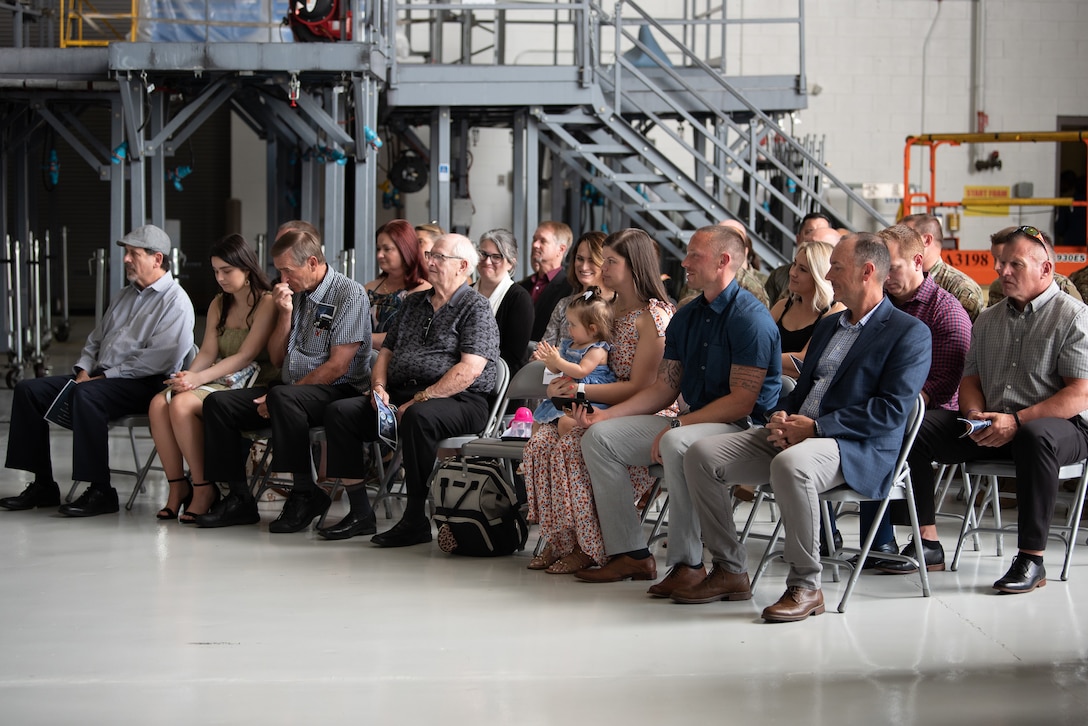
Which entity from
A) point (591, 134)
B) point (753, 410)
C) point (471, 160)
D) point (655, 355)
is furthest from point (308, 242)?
point (471, 160)

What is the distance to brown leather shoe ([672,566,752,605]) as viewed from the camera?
4.18m

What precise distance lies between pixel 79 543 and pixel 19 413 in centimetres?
109

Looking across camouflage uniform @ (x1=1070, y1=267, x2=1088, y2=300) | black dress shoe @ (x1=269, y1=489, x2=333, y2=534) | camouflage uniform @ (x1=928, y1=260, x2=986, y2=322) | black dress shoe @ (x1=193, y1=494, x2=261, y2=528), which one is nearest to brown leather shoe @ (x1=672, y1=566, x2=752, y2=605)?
black dress shoe @ (x1=269, y1=489, x2=333, y2=534)

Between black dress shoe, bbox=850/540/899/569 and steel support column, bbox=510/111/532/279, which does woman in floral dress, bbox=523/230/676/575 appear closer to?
black dress shoe, bbox=850/540/899/569

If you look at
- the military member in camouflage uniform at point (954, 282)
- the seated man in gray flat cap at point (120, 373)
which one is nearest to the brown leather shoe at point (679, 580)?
the military member in camouflage uniform at point (954, 282)

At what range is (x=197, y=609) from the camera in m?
4.07

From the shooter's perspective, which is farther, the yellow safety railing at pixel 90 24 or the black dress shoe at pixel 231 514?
the yellow safety railing at pixel 90 24

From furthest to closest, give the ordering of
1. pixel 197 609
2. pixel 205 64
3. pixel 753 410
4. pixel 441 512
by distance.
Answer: pixel 205 64 → pixel 441 512 → pixel 753 410 → pixel 197 609

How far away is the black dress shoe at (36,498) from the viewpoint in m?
5.89

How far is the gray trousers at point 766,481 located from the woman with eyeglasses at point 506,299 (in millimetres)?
1698

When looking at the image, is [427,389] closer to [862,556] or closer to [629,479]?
[629,479]

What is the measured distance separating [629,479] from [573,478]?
0.71 feet

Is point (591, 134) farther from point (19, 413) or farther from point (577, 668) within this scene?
point (577, 668)

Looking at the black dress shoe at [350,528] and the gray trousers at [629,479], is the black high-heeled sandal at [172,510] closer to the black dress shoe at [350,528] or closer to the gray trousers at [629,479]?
the black dress shoe at [350,528]
